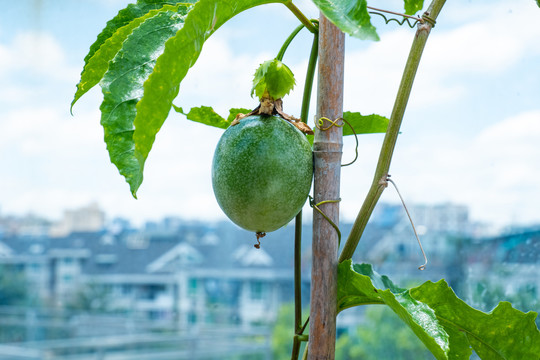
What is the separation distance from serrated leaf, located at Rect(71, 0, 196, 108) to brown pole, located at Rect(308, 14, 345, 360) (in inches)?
4.5

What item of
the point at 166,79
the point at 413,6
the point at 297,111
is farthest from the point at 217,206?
the point at 166,79

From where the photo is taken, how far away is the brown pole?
40cm

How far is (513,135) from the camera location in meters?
1.61

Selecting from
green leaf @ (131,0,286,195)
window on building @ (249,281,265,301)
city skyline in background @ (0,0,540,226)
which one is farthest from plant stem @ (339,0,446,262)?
window on building @ (249,281,265,301)

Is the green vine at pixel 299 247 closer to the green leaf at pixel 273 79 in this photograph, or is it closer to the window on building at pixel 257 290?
the green leaf at pixel 273 79

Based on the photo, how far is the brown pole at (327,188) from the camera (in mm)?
398

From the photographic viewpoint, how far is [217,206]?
1573mm

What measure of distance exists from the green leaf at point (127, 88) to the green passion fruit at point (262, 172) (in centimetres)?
7

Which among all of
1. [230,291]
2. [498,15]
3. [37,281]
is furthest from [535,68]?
[37,281]

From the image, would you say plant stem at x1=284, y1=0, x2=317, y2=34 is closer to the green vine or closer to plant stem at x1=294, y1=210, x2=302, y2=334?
the green vine

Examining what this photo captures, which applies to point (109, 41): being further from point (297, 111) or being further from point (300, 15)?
point (297, 111)

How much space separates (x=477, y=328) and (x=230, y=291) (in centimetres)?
228

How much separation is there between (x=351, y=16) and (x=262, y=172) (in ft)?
0.38

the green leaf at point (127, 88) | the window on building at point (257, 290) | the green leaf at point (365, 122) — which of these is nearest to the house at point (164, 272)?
the window on building at point (257, 290)
